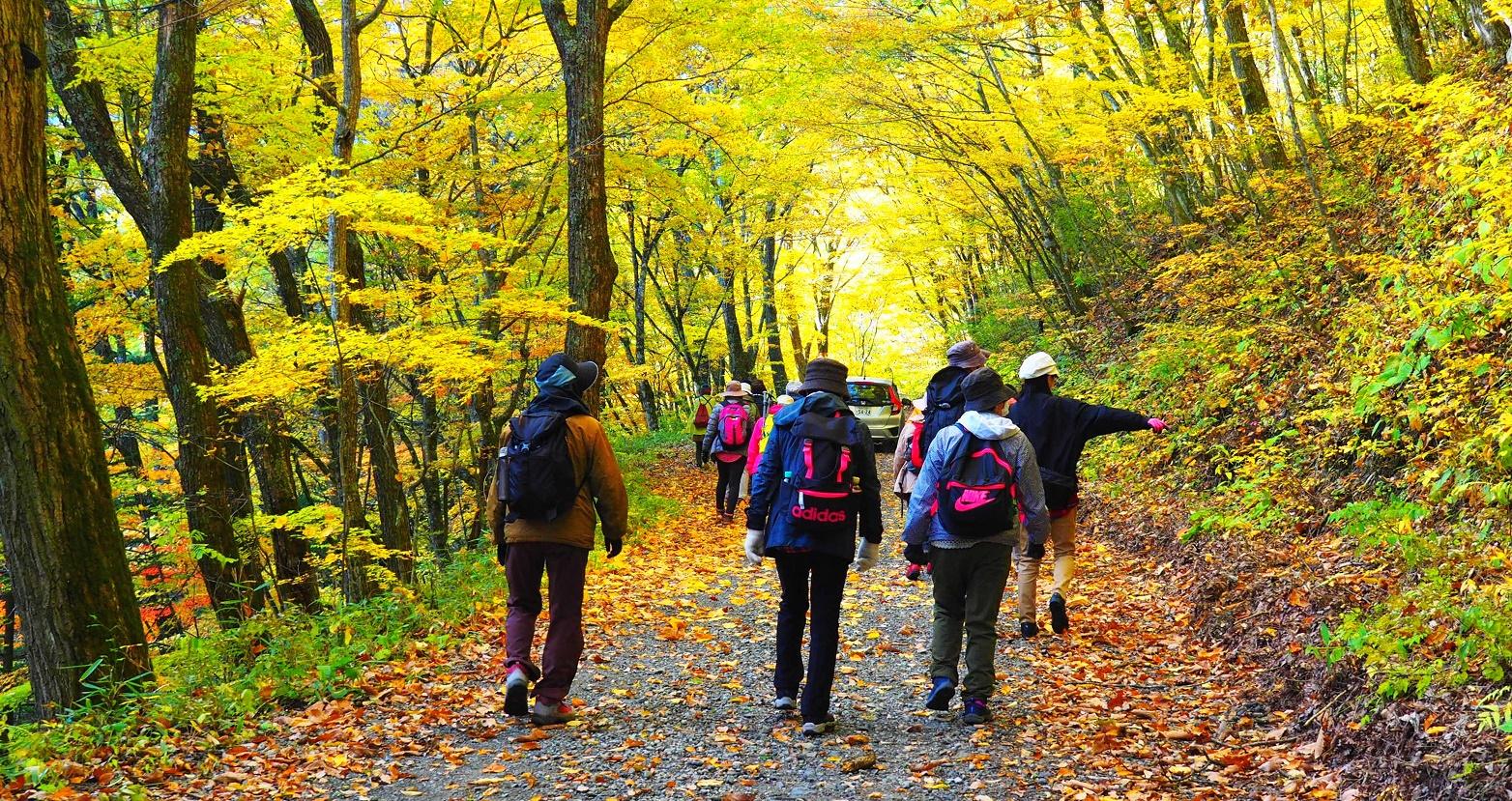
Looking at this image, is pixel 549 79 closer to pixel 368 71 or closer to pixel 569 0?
pixel 569 0

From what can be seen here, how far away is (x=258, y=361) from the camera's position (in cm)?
890

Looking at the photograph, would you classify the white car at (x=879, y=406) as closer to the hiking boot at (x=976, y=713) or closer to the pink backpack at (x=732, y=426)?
the pink backpack at (x=732, y=426)

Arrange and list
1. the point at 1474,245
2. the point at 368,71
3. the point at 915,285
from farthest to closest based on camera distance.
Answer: the point at 915,285 → the point at 368,71 → the point at 1474,245

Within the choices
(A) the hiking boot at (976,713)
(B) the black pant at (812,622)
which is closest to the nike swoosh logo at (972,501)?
(B) the black pant at (812,622)

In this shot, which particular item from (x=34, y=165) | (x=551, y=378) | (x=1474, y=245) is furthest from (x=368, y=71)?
(x=1474, y=245)

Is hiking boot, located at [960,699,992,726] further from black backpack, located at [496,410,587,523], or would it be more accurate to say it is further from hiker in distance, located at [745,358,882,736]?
black backpack, located at [496,410,587,523]

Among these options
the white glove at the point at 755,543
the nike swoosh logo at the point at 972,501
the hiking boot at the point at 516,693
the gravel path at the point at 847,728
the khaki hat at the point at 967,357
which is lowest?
the gravel path at the point at 847,728

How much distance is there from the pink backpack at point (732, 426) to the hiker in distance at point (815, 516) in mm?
6712

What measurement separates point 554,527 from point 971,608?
233 cm

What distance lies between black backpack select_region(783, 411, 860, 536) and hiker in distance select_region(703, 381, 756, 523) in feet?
22.2

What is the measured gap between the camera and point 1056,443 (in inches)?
273

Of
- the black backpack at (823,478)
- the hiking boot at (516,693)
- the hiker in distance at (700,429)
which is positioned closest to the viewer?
the black backpack at (823,478)

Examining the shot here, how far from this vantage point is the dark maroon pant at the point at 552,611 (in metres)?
5.68

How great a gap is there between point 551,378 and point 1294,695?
4252 millimetres
